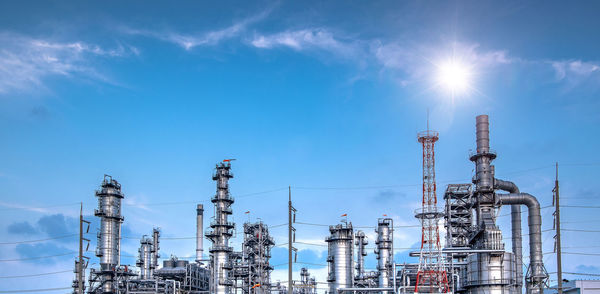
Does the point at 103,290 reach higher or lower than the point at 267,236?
lower

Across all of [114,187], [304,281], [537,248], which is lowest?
[304,281]

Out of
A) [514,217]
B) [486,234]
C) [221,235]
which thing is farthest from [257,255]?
[486,234]

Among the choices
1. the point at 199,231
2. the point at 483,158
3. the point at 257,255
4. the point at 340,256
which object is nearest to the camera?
the point at 483,158

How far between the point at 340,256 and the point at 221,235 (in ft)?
55.8

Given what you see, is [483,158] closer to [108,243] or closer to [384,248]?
[384,248]

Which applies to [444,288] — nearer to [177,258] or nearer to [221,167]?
[221,167]

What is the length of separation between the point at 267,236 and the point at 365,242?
17314mm

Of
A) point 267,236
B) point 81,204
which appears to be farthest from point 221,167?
point 81,204

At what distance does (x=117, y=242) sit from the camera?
78812mm

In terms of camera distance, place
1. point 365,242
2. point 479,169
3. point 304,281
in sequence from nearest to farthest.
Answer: point 479,169 → point 365,242 → point 304,281

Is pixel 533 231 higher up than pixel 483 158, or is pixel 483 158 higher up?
pixel 483 158

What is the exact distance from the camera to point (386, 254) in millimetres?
91312

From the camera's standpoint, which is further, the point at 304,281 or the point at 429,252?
the point at 304,281

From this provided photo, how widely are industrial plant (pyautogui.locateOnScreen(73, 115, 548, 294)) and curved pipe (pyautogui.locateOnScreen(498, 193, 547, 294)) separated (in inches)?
4.4
